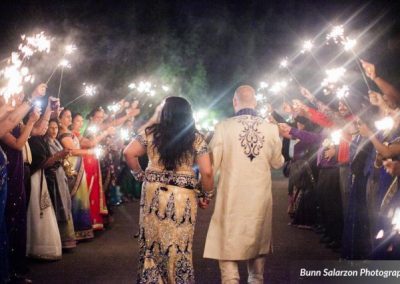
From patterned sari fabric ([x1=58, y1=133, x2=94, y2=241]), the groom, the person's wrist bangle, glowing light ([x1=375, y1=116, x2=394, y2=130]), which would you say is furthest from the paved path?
glowing light ([x1=375, y1=116, x2=394, y2=130])

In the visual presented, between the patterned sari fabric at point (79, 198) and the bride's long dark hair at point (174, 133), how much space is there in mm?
4984

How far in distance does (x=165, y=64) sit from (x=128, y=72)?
7.90 meters

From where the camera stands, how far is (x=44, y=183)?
8.90 meters

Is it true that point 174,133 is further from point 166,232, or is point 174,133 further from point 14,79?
point 14,79

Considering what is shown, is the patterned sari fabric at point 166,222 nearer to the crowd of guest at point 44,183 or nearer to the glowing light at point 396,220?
the crowd of guest at point 44,183

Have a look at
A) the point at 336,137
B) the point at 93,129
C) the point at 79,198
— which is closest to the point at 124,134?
the point at 93,129

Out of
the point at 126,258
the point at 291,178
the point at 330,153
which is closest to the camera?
the point at 126,258

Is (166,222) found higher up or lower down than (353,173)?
lower down

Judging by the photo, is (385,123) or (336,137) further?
(336,137)

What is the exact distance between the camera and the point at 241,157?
6074 mm

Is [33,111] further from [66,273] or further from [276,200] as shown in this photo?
[276,200]

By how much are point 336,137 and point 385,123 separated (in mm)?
2594

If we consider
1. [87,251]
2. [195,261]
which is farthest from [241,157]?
[87,251]

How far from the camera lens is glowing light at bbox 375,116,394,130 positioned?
7.13 meters
